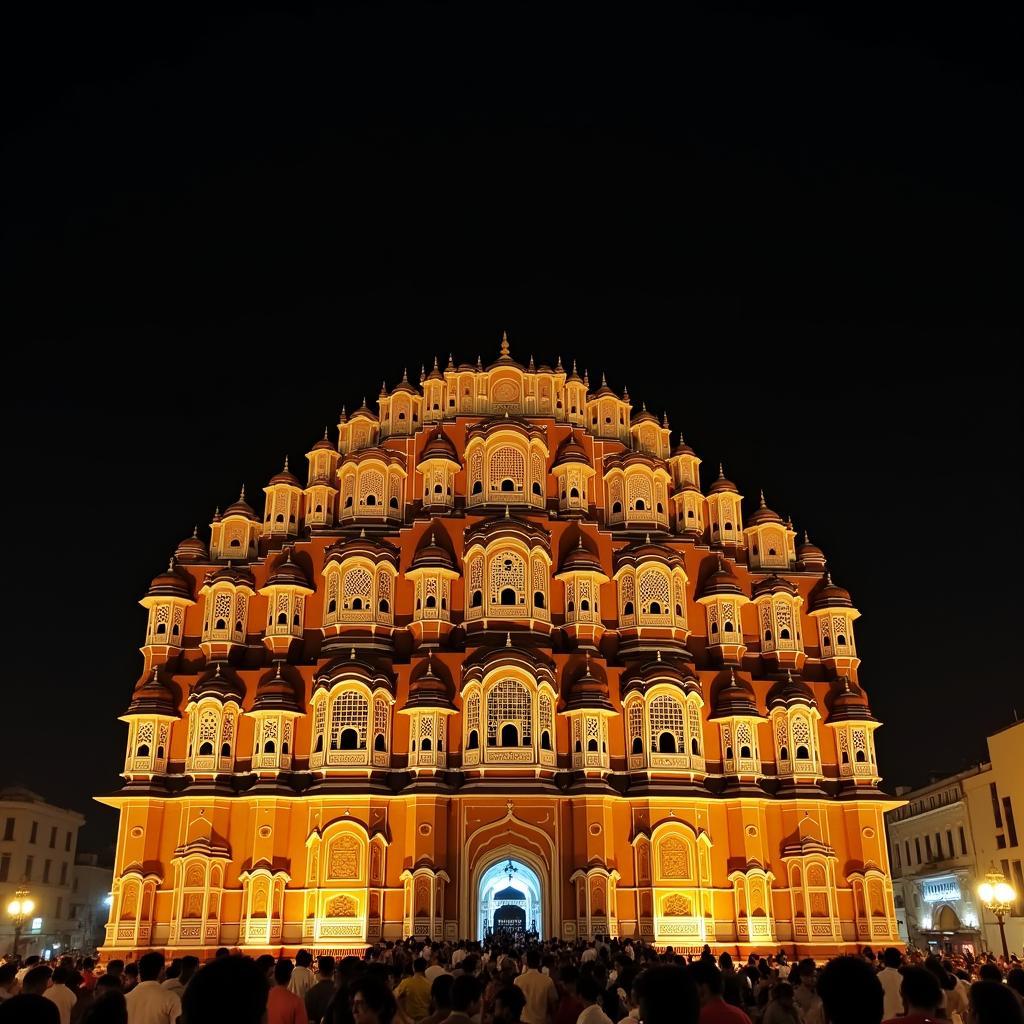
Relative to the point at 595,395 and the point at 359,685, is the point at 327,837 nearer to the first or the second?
the point at 359,685

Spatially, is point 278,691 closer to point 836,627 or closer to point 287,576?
point 287,576

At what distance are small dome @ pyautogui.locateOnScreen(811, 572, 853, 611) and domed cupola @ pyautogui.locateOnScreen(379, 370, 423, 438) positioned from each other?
764 inches

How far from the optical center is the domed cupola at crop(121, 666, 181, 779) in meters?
41.4

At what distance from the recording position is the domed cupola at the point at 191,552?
47406mm

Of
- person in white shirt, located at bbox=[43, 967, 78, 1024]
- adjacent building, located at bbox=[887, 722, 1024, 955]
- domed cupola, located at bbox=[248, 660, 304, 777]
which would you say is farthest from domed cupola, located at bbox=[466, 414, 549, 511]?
person in white shirt, located at bbox=[43, 967, 78, 1024]

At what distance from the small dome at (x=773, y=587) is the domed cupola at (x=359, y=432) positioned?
18.3 meters

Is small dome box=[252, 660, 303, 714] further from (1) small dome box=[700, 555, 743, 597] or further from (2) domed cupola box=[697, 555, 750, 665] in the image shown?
(1) small dome box=[700, 555, 743, 597]

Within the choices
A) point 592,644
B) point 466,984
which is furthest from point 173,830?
point 466,984

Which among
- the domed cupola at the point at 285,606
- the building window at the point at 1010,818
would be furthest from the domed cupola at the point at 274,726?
the building window at the point at 1010,818

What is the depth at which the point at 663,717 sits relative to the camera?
1624 inches

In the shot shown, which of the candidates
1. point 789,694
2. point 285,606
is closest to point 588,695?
point 789,694

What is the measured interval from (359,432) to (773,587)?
65.0 ft

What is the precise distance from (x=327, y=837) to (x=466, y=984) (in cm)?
3212

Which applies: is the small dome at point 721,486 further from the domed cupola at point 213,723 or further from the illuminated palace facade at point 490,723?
the domed cupola at point 213,723
